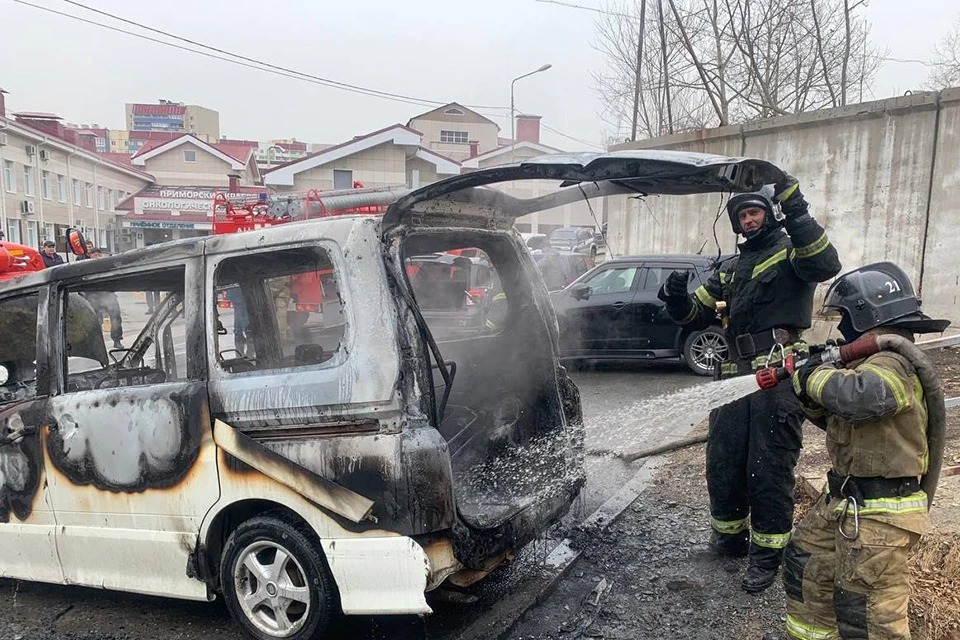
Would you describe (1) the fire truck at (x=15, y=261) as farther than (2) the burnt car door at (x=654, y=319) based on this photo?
No

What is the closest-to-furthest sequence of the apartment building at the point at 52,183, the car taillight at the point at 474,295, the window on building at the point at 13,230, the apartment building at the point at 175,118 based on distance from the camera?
1. the car taillight at the point at 474,295
2. the apartment building at the point at 52,183
3. the window on building at the point at 13,230
4. the apartment building at the point at 175,118

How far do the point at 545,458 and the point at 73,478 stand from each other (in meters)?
2.39

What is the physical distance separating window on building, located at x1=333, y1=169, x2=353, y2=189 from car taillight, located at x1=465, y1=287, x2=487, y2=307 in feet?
65.3

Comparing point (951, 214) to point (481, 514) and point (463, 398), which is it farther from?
point (481, 514)

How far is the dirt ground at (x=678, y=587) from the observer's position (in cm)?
300

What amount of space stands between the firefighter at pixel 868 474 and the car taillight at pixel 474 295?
4908 millimetres

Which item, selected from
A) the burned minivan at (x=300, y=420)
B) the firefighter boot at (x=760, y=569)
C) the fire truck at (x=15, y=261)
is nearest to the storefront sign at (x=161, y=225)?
Result: the fire truck at (x=15, y=261)

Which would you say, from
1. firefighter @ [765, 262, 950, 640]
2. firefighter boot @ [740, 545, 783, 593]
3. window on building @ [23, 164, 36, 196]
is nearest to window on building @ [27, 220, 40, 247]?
window on building @ [23, 164, 36, 196]

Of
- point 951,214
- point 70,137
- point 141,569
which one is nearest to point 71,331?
point 141,569

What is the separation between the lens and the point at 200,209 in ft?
116

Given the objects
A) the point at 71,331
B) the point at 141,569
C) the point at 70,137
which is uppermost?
the point at 70,137

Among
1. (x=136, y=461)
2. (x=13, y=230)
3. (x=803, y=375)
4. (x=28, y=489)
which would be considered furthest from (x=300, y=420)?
(x=13, y=230)

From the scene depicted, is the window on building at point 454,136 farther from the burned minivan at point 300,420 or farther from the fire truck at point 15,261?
the burned minivan at point 300,420

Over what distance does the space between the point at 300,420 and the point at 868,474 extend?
7.12ft
